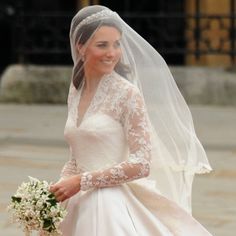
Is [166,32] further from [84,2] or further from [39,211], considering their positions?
[39,211]

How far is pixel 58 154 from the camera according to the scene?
12234mm

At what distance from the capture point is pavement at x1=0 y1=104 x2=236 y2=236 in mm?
8984

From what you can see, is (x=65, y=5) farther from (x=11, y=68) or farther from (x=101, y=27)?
(x=101, y=27)

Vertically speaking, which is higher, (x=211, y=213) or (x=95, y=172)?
(x=95, y=172)

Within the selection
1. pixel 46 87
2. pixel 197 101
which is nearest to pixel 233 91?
pixel 197 101

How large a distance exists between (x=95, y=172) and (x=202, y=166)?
29.9 inches

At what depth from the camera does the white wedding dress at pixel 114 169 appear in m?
4.72

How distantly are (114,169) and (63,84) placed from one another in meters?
12.8

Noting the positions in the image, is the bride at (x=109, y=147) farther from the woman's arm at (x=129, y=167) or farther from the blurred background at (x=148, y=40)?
the blurred background at (x=148, y=40)

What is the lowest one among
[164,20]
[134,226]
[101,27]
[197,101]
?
[197,101]

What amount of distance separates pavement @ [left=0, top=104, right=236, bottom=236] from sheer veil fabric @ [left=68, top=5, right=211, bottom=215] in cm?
292

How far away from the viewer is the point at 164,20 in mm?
17875

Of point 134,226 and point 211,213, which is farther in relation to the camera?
point 211,213

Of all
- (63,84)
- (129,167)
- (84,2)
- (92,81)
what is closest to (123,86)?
(92,81)
